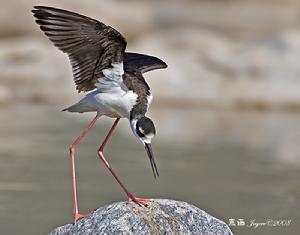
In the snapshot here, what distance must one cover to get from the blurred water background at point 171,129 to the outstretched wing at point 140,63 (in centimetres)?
155

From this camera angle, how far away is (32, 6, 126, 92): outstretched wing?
7.23 m

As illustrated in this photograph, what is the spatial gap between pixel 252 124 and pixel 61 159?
14.6 feet

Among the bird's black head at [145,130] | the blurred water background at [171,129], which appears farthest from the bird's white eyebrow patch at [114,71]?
the blurred water background at [171,129]

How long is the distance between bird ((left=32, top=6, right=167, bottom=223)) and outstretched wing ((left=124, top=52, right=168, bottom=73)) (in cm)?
12

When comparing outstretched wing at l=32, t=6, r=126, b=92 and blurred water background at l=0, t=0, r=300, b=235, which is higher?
outstretched wing at l=32, t=6, r=126, b=92

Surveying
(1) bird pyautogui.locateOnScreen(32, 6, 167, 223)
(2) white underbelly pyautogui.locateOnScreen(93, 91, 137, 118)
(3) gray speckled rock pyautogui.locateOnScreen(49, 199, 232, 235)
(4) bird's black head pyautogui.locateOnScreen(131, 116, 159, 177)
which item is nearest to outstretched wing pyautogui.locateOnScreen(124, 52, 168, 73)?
(1) bird pyautogui.locateOnScreen(32, 6, 167, 223)

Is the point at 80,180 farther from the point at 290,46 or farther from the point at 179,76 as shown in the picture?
the point at 290,46

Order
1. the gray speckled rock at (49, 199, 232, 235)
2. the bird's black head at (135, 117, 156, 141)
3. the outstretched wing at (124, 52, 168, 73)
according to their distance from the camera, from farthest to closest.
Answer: the outstretched wing at (124, 52, 168, 73) → the bird's black head at (135, 117, 156, 141) → the gray speckled rock at (49, 199, 232, 235)

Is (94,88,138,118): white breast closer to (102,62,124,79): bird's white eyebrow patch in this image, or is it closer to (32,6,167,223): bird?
(32,6,167,223): bird

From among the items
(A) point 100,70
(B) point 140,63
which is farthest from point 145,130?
(B) point 140,63

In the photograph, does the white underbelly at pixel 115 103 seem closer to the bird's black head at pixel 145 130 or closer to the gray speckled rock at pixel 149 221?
the bird's black head at pixel 145 130

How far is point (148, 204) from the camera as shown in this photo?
23.0 feet

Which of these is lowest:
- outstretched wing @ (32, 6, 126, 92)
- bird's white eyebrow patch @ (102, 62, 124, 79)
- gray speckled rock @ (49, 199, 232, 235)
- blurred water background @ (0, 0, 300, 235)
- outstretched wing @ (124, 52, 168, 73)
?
blurred water background @ (0, 0, 300, 235)

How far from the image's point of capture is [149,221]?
684cm
